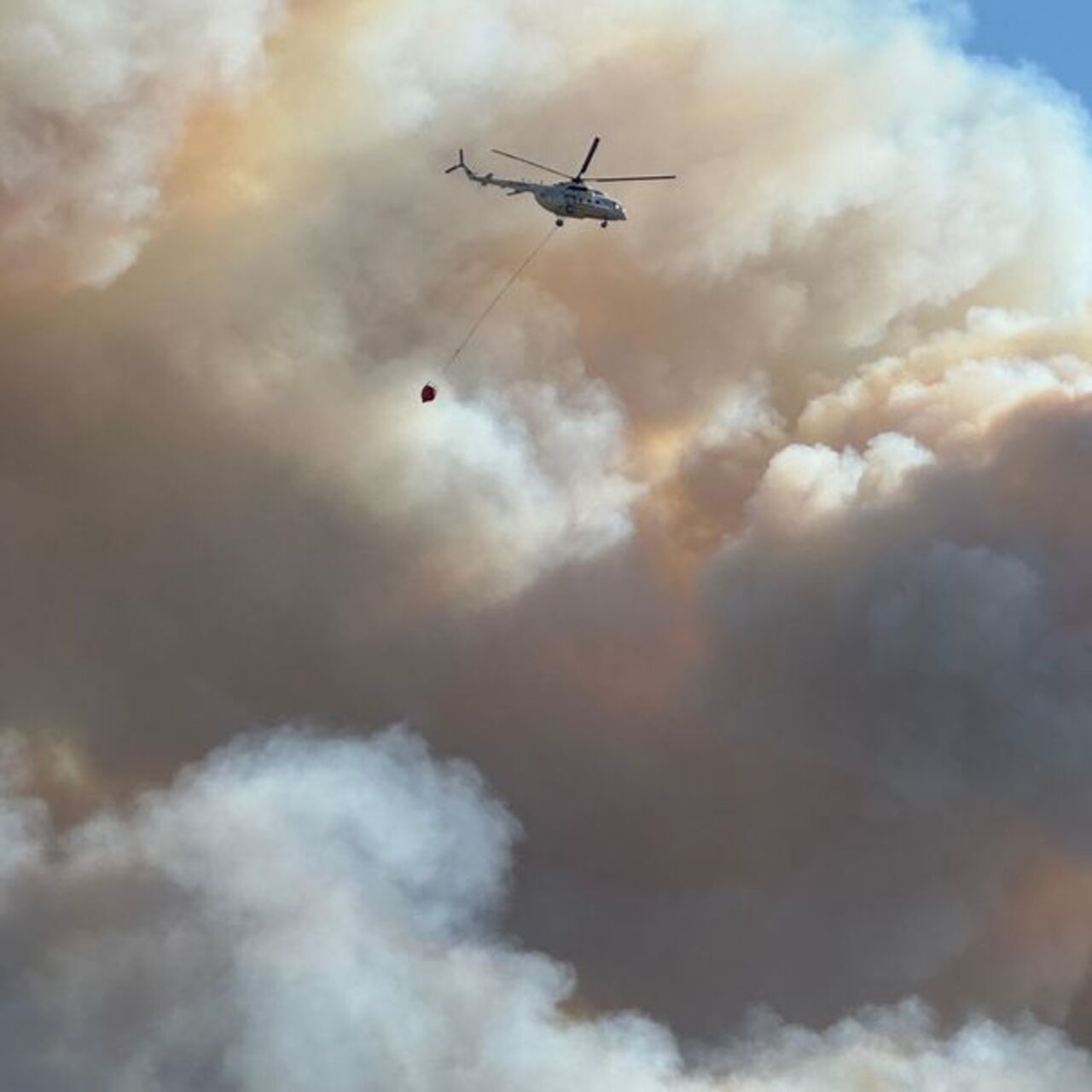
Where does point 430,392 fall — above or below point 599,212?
below

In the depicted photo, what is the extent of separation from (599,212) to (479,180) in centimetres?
1012

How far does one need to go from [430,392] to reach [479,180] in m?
18.3

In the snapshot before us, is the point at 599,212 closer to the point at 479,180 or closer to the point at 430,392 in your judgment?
the point at 479,180

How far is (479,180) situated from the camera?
5354 inches

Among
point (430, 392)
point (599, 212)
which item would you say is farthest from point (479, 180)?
point (430, 392)

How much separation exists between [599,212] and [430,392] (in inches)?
772

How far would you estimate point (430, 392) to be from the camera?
131000 millimetres

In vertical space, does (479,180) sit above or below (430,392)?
above

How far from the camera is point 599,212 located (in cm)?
13400
